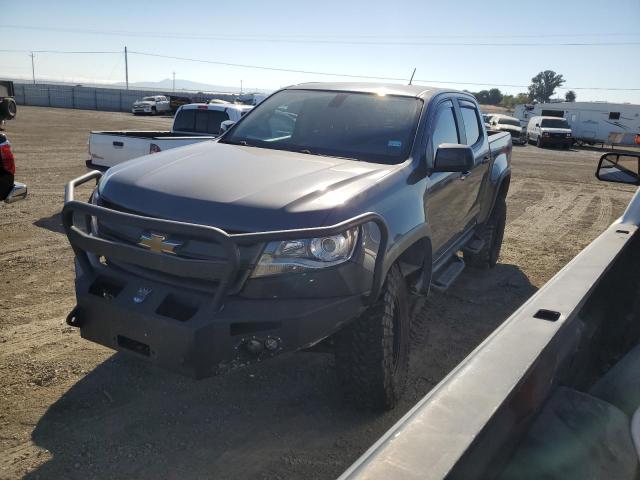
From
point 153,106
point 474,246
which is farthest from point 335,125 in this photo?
point 153,106

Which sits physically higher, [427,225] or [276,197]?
[276,197]

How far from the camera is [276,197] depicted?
108 inches

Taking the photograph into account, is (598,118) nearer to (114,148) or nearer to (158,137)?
(158,137)

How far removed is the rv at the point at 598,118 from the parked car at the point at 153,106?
27.8 metres

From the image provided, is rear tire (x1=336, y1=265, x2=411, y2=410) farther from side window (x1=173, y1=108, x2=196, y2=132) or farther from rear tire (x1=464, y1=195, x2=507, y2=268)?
side window (x1=173, y1=108, x2=196, y2=132)

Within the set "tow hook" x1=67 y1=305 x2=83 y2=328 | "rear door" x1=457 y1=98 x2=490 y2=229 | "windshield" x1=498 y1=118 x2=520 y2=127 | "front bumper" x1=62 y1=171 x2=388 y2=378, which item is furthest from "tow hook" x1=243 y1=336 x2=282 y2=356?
"windshield" x1=498 y1=118 x2=520 y2=127

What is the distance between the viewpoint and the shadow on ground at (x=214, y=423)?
2.71 metres

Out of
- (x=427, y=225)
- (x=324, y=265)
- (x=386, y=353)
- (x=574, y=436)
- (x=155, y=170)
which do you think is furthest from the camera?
(x=427, y=225)

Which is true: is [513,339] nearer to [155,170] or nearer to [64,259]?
[155,170]

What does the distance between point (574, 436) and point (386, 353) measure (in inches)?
55.7

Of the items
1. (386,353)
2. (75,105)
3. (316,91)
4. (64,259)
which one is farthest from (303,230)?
(75,105)

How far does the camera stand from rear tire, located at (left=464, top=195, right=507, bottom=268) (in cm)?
604

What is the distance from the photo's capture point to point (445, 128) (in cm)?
428

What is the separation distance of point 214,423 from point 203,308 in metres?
0.91
